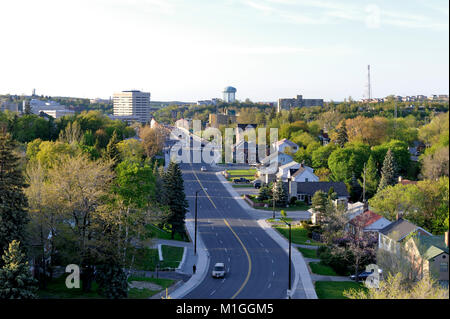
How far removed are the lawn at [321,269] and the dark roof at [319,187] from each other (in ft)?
60.9

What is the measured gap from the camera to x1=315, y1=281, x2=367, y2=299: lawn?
21.7 meters

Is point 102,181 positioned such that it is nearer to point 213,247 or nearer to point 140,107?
point 213,247

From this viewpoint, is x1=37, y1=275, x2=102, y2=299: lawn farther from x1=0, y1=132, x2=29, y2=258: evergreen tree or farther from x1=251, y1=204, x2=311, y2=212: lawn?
x1=251, y1=204, x2=311, y2=212: lawn

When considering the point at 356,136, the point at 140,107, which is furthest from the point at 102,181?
the point at 140,107

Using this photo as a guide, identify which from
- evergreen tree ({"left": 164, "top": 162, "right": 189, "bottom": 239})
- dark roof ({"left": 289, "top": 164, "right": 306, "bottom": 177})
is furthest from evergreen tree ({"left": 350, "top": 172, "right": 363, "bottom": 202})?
evergreen tree ({"left": 164, "top": 162, "right": 189, "bottom": 239})

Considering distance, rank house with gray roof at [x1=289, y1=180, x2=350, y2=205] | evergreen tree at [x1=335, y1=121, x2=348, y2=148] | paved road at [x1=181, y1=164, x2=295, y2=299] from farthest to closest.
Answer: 1. evergreen tree at [x1=335, y1=121, x2=348, y2=148]
2. house with gray roof at [x1=289, y1=180, x2=350, y2=205]
3. paved road at [x1=181, y1=164, x2=295, y2=299]

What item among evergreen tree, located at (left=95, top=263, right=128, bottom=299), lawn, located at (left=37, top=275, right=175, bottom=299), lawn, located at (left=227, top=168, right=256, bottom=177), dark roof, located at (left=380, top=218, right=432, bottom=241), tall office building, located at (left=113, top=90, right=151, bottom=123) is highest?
tall office building, located at (left=113, top=90, right=151, bottom=123)

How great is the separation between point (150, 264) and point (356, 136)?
140ft

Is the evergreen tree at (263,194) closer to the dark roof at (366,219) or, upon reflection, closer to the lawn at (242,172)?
the dark roof at (366,219)

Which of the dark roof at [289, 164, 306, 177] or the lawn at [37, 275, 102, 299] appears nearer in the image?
the lawn at [37, 275, 102, 299]

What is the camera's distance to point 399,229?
26359 millimetres

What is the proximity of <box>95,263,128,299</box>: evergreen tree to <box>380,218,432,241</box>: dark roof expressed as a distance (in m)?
14.2

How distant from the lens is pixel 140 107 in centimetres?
14338

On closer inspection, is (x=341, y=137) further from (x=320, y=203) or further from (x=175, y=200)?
(x=175, y=200)
